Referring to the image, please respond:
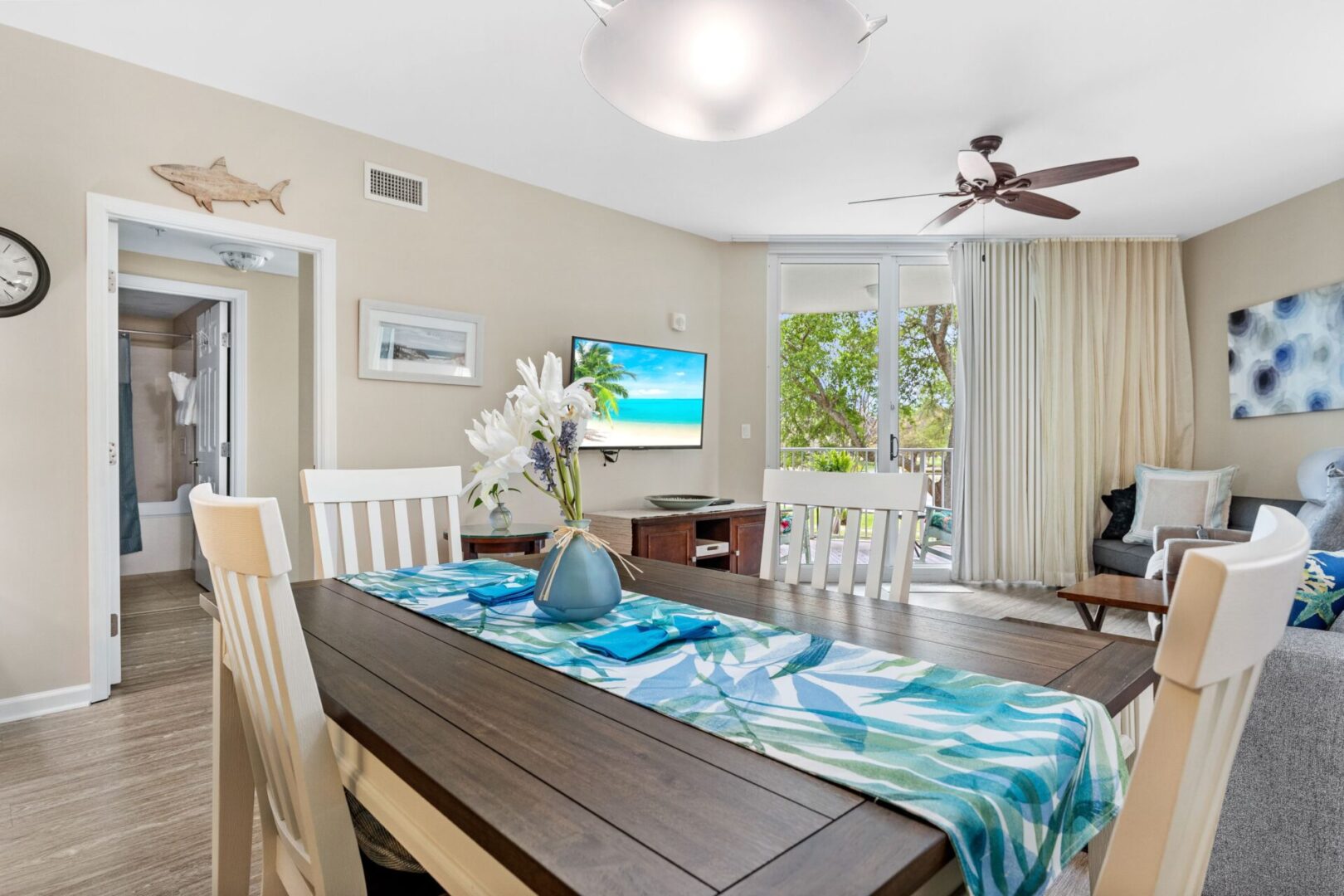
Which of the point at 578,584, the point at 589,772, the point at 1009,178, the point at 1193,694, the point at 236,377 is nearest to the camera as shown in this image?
the point at 1193,694

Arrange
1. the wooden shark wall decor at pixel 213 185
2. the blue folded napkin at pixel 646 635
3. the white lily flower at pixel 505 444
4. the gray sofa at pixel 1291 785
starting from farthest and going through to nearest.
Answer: the wooden shark wall decor at pixel 213 185
the gray sofa at pixel 1291 785
the white lily flower at pixel 505 444
the blue folded napkin at pixel 646 635

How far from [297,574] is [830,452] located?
3.65m

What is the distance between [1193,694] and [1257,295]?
5.58 m

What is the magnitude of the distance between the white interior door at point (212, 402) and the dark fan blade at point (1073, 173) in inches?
206

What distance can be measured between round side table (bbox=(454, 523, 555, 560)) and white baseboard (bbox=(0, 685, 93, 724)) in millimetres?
1522

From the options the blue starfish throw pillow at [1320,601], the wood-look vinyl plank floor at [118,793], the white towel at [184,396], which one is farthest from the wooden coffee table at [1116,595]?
the white towel at [184,396]

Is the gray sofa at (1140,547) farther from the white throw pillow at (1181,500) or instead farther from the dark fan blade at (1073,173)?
the dark fan blade at (1073,173)

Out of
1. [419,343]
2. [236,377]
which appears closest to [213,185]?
[419,343]

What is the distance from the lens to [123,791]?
6.96 feet

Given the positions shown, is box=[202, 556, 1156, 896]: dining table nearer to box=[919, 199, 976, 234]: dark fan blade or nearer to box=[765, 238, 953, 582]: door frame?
box=[919, 199, 976, 234]: dark fan blade

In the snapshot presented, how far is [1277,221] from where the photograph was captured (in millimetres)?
4516

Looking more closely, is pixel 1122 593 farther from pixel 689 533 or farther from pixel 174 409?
pixel 174 409

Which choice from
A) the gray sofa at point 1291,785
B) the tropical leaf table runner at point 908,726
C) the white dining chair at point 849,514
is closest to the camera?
the tropical leaf table runner at point 908,726

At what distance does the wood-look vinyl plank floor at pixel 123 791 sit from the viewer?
1728 millimetres
